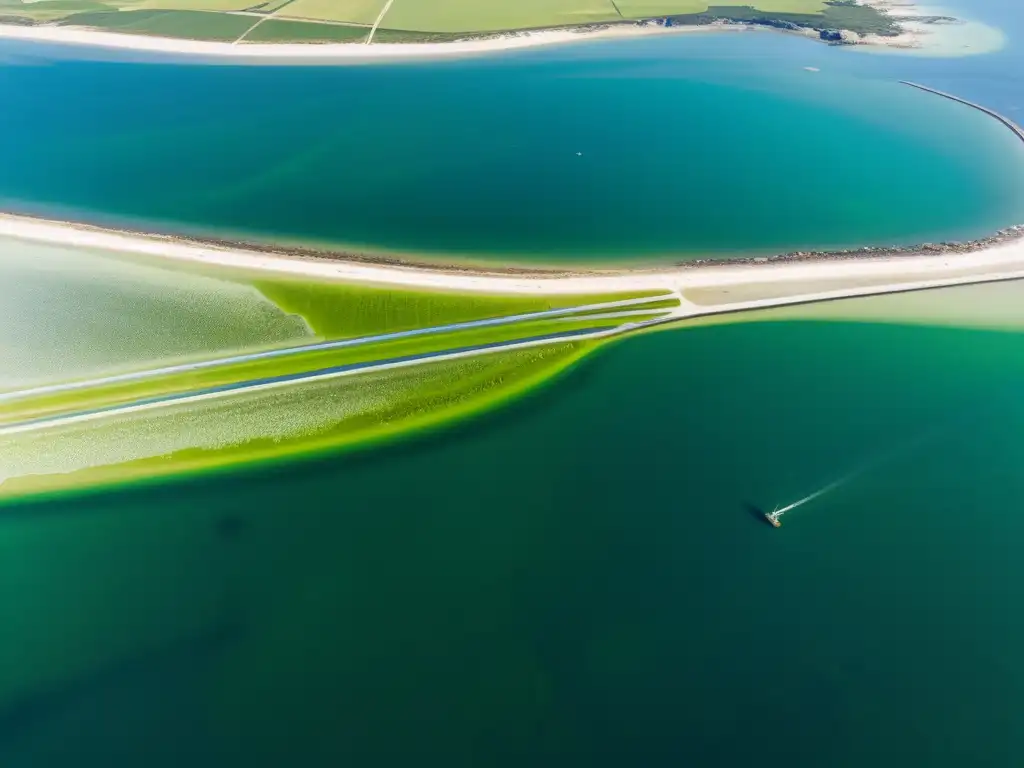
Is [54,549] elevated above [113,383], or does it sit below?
below

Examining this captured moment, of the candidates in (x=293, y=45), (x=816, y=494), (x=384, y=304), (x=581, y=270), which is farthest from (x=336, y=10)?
(x=816, y=494)

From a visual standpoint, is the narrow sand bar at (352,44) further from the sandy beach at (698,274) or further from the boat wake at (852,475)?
the boat wake at (852,475)

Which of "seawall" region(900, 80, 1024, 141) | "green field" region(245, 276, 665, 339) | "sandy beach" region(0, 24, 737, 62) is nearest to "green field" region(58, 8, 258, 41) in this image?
"sandy beach" region(0, 24, 737, 62)

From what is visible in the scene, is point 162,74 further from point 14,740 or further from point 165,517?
point 14,740

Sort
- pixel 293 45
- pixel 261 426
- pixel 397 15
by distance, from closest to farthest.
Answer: pixel 261 426, pixel 293 45, pixel 397 15

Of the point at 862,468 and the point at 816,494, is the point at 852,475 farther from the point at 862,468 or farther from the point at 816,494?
the point at 816,494

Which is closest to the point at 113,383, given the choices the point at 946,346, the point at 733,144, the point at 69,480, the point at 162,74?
the point at 69,480
